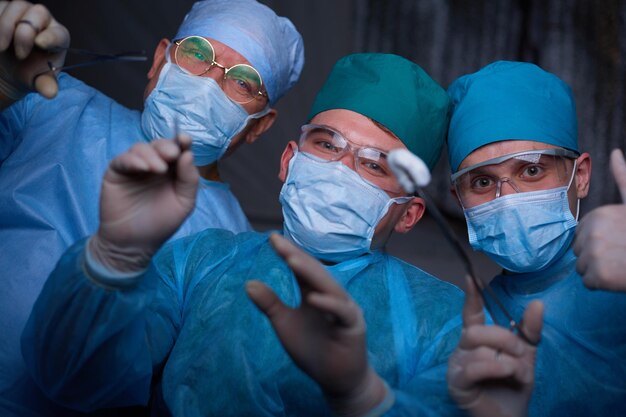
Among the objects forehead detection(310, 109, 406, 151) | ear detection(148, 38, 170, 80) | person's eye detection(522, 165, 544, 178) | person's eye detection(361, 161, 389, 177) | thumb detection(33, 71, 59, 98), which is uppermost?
thumb detection(33, 71, 59, 98)

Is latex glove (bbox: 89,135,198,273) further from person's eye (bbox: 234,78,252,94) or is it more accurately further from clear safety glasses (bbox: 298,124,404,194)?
person's eye (bbox: 234,78,252,94)

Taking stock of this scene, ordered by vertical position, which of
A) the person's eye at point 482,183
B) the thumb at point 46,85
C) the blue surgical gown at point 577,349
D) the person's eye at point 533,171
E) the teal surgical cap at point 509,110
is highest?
the thumb at point 46,85

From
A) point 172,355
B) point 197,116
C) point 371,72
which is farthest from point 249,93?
point 172,355

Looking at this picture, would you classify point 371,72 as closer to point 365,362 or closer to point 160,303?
point 160,303

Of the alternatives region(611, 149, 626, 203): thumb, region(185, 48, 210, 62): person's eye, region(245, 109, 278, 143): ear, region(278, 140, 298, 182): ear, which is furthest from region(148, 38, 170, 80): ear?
region(611, 149, 626, 203): thumb

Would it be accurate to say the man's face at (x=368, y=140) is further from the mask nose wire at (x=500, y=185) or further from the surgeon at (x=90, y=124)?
the surgeon at (x=90, y=124)

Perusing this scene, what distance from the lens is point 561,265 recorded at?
6.44 ft

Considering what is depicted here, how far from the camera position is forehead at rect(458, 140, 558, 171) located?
1.98 meters

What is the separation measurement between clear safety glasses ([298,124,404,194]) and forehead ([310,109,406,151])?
19 mm

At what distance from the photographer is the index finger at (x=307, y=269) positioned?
129cm

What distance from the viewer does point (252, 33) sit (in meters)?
2.39

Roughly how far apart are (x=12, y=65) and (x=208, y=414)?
0.95 m

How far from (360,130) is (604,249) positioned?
73 cm

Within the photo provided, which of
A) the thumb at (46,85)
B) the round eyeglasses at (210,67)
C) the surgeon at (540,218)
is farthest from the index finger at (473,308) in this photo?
the round eyeglasses at (210,67)
